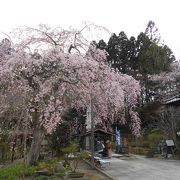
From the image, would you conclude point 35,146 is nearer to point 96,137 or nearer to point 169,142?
point 169,142

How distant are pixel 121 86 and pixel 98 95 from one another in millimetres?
1528

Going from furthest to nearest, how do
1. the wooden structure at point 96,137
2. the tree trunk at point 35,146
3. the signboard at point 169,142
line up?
the wooden structure at point 96,137, the signboard at point 169,142, the tree trunk at point 35,146

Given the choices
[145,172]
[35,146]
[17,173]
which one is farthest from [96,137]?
[17,173]

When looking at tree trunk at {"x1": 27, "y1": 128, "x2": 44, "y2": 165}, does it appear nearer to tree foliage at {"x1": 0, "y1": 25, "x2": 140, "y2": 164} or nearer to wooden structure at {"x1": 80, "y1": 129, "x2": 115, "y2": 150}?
tree foliage at {"x1": 0, "y1": 25, "x2": 140, "y2": 164}

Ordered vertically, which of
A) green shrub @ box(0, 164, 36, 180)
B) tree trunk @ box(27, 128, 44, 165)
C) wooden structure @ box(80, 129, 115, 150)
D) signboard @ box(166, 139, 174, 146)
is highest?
wooden structure @ box(80, 129, 115, 150)

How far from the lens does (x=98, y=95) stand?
1571cm

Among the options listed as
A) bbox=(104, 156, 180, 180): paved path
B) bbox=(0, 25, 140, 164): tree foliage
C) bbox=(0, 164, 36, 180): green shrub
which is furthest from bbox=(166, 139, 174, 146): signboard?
bbox=(0, 164, 36, 180): green shrub

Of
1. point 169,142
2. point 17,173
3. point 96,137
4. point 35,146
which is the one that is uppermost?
point 96,137

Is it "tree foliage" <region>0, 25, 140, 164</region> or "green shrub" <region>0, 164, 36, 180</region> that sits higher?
"tree foliage" <region>0, 25, 140, 164</region>

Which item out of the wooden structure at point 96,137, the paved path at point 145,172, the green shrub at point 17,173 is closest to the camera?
the green shrub at point 17,173

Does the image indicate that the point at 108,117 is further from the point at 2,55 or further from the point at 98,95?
the point at 2,55

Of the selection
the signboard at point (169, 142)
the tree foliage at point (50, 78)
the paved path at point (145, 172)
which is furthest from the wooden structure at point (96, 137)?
the tree foliage at point (50, 78)

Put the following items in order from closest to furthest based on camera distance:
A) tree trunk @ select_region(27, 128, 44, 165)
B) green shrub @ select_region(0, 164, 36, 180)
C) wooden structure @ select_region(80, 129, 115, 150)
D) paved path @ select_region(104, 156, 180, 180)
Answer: green shrub @ select_region(0, 164, 36, 180)
paved path @ select_region(104, 156, 180, 180)
tree trunk @ select_region(27, 128, 44, 165)
wooden structure @ select_region(80, 129, 115, 150)

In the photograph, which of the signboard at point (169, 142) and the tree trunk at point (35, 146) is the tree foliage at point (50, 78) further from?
the signboard at point (169, 142)
